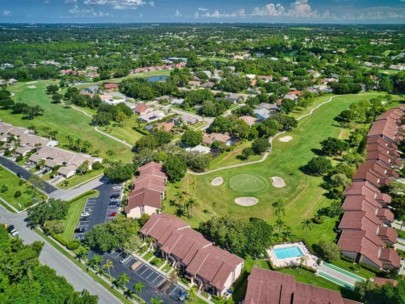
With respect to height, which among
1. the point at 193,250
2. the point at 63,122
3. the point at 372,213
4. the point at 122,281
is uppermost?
the point at 63,122

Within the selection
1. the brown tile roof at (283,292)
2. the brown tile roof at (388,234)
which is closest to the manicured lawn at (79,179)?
the brown tile roof at (283,292)

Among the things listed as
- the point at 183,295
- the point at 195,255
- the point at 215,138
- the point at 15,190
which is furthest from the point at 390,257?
the point at 15,190

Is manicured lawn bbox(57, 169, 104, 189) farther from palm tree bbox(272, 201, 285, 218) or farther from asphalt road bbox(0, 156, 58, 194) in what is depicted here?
palm tree bbox(272, 201, 285, 218)

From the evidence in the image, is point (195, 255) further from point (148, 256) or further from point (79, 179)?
point (79, 179)

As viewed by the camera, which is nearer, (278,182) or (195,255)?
(195,255)

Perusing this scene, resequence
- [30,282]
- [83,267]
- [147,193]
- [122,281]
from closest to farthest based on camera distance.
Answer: [30,282], [122,281], [83,267], [147,193]
